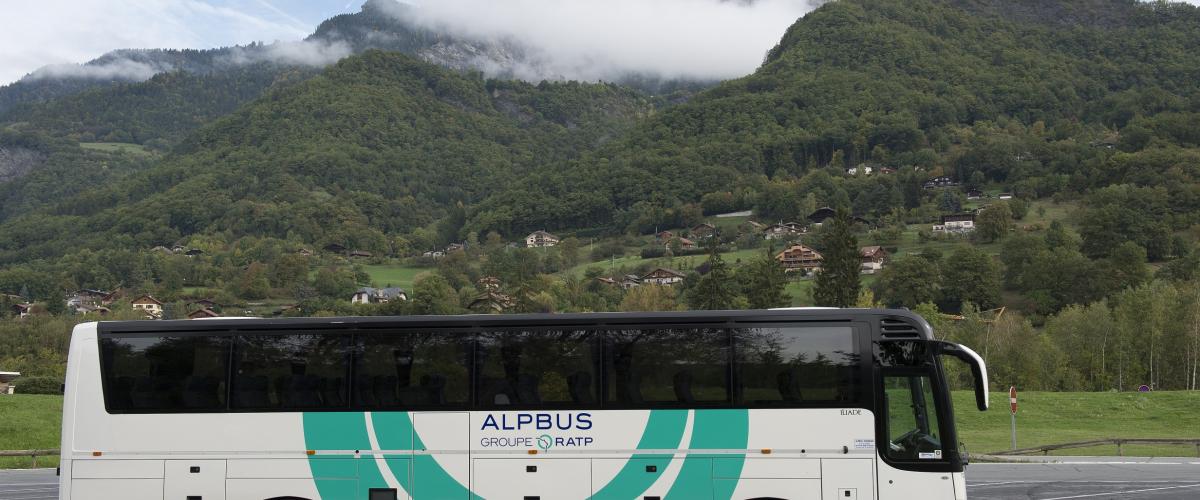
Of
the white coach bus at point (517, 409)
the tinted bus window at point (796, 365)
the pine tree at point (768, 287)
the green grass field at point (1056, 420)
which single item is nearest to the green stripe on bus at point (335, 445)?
the white coach bus at point (517, 409)

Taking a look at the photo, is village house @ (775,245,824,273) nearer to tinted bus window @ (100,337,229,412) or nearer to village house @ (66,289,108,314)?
village house @ (66,289,108,314)

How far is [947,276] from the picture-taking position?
123m

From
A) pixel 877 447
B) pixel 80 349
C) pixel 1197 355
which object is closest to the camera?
pixel 877 447

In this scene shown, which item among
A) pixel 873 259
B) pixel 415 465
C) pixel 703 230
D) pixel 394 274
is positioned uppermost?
pixel 703 230

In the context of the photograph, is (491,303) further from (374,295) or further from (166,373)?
(166,373)

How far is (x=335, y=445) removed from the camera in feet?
52.1

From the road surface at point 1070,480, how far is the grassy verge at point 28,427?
2.31m

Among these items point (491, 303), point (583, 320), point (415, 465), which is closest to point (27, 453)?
point (415, 465)

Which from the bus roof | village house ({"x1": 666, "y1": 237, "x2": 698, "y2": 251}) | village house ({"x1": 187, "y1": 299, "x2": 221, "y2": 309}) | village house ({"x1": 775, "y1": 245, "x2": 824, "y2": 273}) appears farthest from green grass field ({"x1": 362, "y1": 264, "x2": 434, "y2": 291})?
the bus roof

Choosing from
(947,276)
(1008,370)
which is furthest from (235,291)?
(1008,370)

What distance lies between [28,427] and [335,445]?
1128 inches

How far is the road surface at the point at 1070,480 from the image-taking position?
73.2 feet

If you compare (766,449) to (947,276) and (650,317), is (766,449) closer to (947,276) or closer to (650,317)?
(650,317)

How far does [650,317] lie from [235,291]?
162 meters
